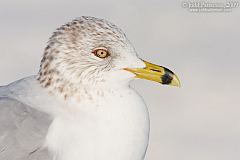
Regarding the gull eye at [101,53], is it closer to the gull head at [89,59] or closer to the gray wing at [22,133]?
the gull head at [89,59]

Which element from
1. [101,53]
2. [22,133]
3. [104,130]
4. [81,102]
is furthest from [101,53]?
[22,133]

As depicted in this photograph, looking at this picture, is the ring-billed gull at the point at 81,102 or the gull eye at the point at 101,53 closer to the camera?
the ring-billed gull at the point at 81,102

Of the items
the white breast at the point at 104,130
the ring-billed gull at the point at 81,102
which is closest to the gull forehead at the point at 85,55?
the ring-billed gull at the point at 81,102

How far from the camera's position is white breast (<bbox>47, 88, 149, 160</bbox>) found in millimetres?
5730

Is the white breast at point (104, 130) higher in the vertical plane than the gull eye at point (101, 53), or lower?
lower

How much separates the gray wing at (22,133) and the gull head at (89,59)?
0.28 m

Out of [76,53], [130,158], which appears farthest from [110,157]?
[76,53]

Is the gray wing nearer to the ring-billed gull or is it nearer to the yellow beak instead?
the ring-billed gull

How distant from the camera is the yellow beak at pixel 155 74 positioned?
19.8 feet

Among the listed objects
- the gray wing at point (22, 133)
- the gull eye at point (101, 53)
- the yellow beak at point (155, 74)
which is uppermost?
the gull eye at point (101, 53)

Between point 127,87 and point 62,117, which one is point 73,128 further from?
point 127,87

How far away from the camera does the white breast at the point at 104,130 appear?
5.73 m

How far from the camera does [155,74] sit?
6086 millimetres

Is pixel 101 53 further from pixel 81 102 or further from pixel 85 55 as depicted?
pixel 81 102
